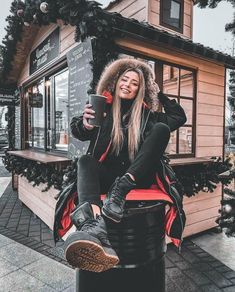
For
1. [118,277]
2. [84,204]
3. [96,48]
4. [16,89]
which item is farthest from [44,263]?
[16,89]

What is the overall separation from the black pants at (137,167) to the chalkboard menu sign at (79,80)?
1.52m

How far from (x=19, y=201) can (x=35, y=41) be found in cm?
347

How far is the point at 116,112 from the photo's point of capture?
1793 mm

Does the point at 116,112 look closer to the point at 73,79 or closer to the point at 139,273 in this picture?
the point at 139,273

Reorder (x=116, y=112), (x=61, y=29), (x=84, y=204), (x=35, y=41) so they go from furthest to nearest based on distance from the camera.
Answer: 1. (x=35, y=41)
2. (x=61, y=29)
3. (x=116, y=112)
4. (x=84, y=204)

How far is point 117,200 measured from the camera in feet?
4.60

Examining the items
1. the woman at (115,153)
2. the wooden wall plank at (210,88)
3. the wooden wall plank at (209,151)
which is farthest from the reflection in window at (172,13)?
the woman at (115,153)

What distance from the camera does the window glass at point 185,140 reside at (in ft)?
12.8

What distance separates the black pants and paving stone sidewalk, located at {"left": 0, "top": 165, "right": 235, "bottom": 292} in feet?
5.30

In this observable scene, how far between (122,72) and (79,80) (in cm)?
139

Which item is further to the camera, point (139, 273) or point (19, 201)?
point (19, 201)

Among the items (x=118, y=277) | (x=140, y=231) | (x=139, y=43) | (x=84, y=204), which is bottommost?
(x=118, y=277)

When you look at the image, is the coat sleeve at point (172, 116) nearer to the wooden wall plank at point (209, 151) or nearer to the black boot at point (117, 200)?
the black boot at point (117, 200)

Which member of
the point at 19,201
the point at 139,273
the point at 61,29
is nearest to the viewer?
the point at 139,273
